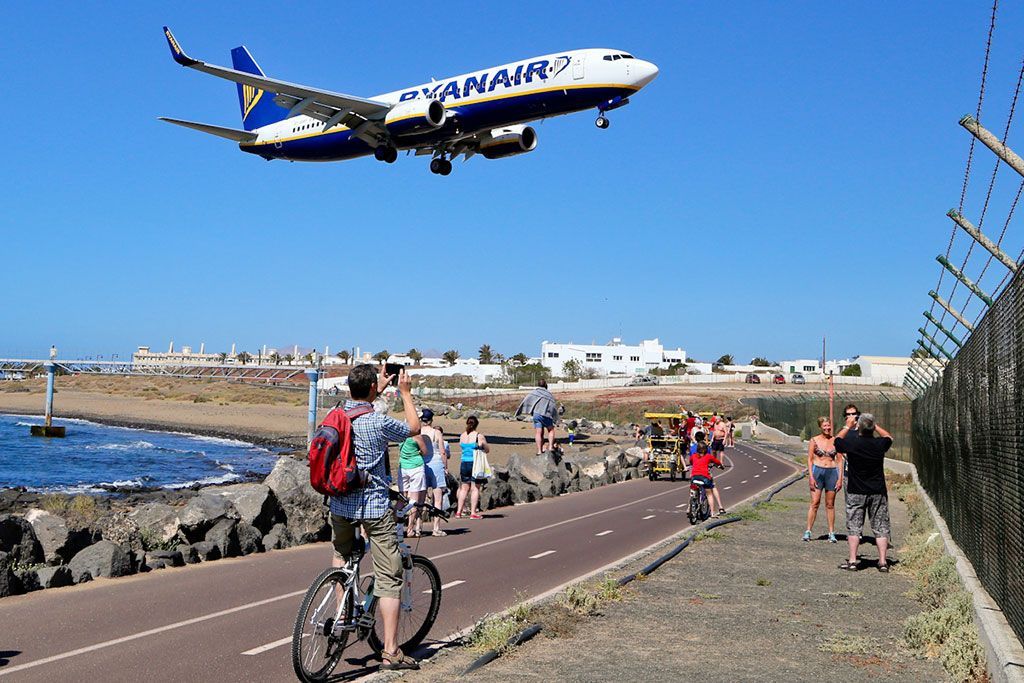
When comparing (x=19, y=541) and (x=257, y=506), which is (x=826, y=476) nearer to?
(x=257, y=506)

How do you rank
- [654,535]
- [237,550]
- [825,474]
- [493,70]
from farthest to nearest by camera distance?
1. [493,70]
2. [654,535]
3. [825,474]
4. [237,550]

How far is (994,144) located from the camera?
9266mm

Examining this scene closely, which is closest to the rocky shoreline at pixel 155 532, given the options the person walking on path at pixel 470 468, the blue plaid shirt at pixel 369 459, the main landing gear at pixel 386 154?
the person walking on path at pixel 470 468

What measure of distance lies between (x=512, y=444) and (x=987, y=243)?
41.8m

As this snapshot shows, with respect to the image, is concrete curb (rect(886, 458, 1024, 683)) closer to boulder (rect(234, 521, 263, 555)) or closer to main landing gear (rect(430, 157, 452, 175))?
boulder (rect(234, 521, 263, 555))

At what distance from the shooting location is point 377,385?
7.23 metres

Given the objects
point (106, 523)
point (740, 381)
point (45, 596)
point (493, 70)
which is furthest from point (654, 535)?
point (740, 381)

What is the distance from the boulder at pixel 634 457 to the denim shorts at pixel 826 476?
1930 centimetres

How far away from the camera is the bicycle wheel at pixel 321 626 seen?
6.74 metres

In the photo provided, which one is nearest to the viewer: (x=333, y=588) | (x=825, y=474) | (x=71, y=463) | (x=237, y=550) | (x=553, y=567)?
(x=333, y=588)

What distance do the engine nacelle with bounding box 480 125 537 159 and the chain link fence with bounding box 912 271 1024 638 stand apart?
89.2 ft

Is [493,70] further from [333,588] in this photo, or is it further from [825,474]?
[333,588]

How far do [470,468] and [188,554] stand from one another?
6.62 m

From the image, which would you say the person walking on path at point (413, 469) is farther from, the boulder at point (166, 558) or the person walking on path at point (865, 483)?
the person walking on path at point (865, 483)
